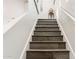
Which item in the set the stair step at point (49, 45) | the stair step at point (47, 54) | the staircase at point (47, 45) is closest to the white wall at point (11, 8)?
the staircase at point (47, 45)

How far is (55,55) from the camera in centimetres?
293

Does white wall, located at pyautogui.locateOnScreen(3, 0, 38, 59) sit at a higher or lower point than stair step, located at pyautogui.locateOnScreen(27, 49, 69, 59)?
higher

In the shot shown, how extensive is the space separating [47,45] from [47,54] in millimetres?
441

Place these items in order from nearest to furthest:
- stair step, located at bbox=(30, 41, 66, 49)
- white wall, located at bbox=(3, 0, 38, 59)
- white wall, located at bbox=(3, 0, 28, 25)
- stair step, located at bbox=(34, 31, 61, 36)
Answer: white wall, located at bbox=(3, 0, 38, 59) → stair step, located at bbox=(30, 41, 66, 49) → white wall, located at bbox=(3, 0, 28, 25) → stair step, located at bbox=(34, 31, 61, 36)

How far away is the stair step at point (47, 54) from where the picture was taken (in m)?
2.91

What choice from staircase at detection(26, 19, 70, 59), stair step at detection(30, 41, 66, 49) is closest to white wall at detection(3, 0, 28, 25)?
staircase at detection(26, 19, 70, 59)

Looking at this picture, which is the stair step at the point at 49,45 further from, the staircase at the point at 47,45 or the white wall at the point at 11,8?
the white wall at the point at 11,8

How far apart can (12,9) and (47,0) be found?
4399 mm

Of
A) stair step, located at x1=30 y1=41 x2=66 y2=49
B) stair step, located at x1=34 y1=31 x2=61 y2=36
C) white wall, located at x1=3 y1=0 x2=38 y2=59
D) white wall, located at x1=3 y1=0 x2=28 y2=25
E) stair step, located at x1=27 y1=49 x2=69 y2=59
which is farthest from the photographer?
stair step, located at x1=34 y1=31 x2=61 y2=36

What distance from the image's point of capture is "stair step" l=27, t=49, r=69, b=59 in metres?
2.91

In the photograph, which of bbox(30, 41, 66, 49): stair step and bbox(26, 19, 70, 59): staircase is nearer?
bbox(26, 19, 70, 59): staircase

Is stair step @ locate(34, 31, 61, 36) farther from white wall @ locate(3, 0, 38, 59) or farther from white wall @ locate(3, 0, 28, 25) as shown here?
white wall @ locate(3, 0, 38, 59)

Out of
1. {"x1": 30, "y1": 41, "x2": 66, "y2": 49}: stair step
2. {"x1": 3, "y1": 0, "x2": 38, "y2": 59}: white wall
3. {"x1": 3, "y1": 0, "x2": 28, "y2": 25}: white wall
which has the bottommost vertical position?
{"x1": 30, "y1": 41, "x2": 66, "y2": 49}: stair step
